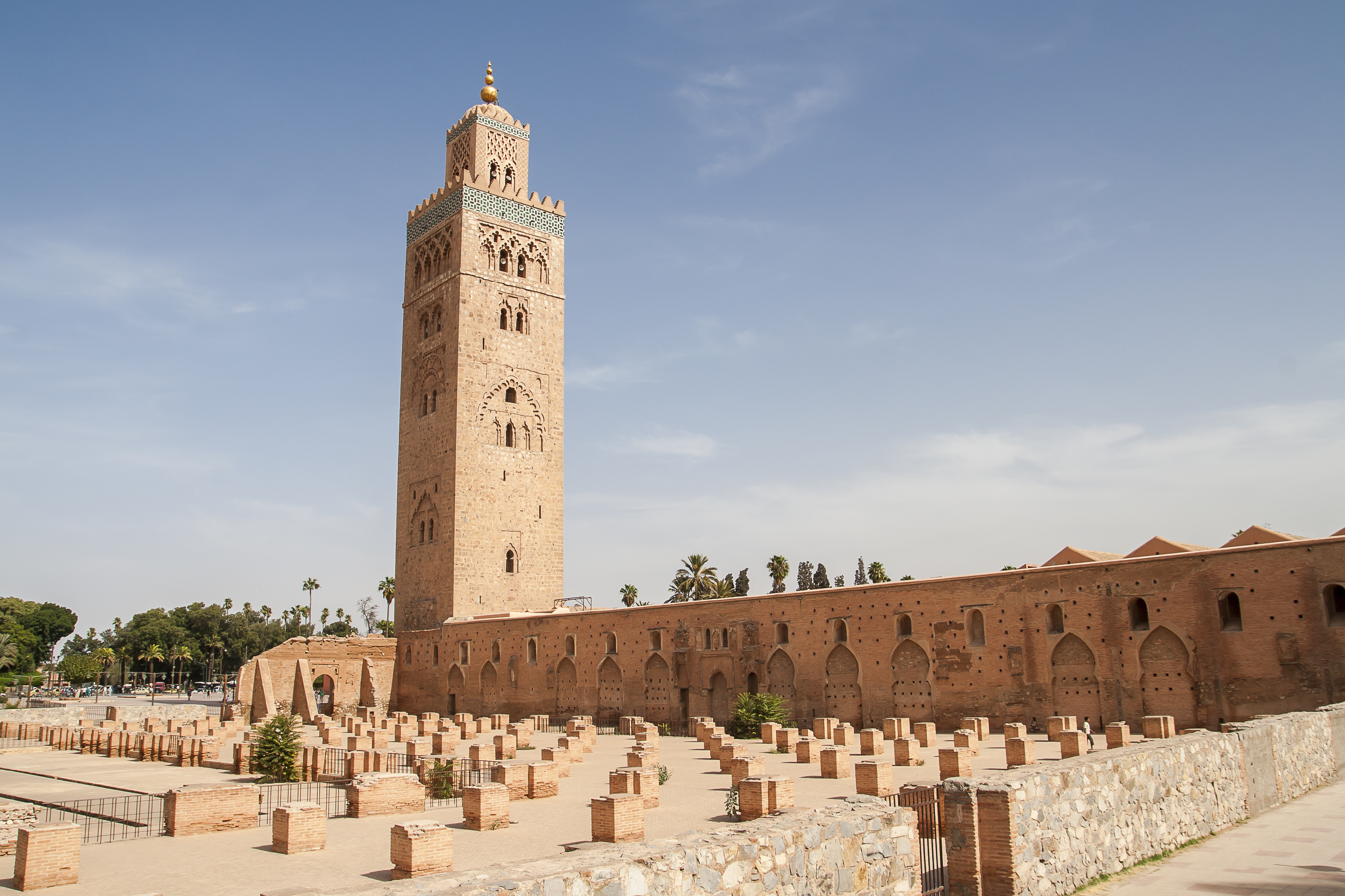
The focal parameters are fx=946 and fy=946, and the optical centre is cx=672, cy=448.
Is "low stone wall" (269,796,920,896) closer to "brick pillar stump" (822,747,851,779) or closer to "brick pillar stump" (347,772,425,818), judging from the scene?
"brick pillar stump" (347,772,425,818)

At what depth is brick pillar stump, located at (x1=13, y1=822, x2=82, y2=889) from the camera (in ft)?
31.1

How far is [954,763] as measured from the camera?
15625 millimetres

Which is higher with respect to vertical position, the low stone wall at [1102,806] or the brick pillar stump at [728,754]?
the low stone wall at [1102,806]

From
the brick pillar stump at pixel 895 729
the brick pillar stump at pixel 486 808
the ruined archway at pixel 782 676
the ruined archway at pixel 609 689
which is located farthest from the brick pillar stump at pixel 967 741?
the ruined archway at pixel 609 689

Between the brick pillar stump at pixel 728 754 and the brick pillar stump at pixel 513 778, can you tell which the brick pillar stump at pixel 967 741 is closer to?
the brick pillar stump at pixel 728 754

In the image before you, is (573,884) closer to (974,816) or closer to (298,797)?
(974,816)

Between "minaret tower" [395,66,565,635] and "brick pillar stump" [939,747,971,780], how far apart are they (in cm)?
2313

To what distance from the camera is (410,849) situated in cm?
952

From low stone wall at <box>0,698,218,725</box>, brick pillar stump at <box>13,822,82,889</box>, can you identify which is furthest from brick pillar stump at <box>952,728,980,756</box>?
low stone wall at <box>0,698,218,725</box>

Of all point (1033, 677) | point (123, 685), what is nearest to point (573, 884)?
point (1033, 677)

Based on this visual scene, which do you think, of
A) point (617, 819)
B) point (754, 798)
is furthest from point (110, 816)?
point (754, 798)

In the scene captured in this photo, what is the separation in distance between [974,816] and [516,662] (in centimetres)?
2671

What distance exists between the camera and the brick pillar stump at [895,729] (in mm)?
21156

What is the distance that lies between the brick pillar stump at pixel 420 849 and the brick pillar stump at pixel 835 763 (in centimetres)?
850
